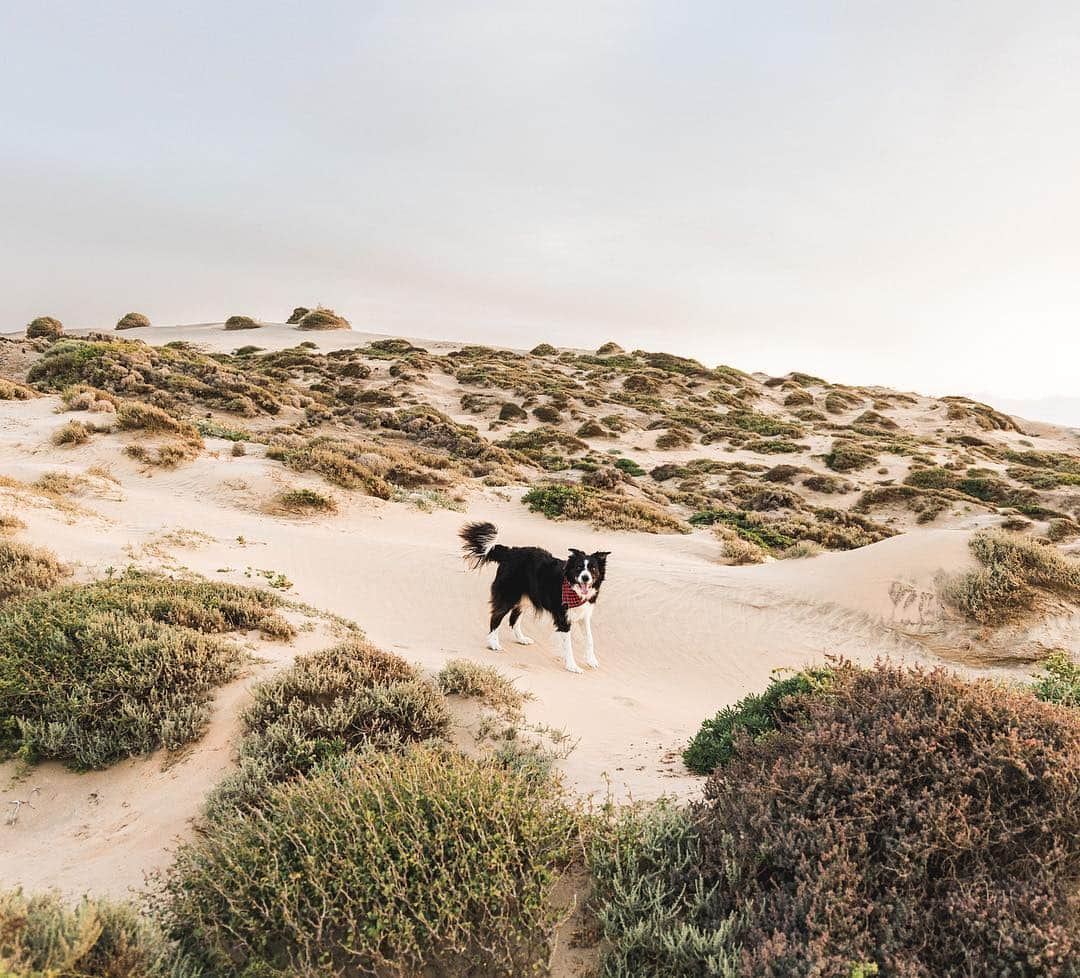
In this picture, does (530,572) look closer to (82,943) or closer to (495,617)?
(495,617)

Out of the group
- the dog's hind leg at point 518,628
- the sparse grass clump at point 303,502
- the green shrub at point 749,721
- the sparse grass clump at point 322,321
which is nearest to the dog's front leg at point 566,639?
the dog's hind leg at point 518,628

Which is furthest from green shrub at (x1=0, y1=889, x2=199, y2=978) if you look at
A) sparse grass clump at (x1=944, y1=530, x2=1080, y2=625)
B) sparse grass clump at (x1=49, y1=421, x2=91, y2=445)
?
sparse grass clump at (x1=49, y1=421, x2=91, y2=445)

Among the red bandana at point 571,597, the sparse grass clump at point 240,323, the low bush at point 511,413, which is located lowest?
the red bandana at point 571,597

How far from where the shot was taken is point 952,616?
956 cm

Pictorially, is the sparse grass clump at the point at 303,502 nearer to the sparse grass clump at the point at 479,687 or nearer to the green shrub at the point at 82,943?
the sparse grass clump at the point at 479,687

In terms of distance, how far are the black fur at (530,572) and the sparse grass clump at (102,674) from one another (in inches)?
126

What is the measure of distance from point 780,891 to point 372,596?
855 cm

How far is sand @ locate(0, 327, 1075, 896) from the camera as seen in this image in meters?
4.16

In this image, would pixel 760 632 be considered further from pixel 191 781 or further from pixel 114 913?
pixel 114 913

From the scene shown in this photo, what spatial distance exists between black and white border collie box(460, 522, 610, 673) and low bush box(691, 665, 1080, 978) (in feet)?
14.0

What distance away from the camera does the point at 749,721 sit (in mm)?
4719

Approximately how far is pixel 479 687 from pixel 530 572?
267 centimetres

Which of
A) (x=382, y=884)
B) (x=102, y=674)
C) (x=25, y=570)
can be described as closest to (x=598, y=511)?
(x=25, y=570)

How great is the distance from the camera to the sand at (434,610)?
416 centimetres
